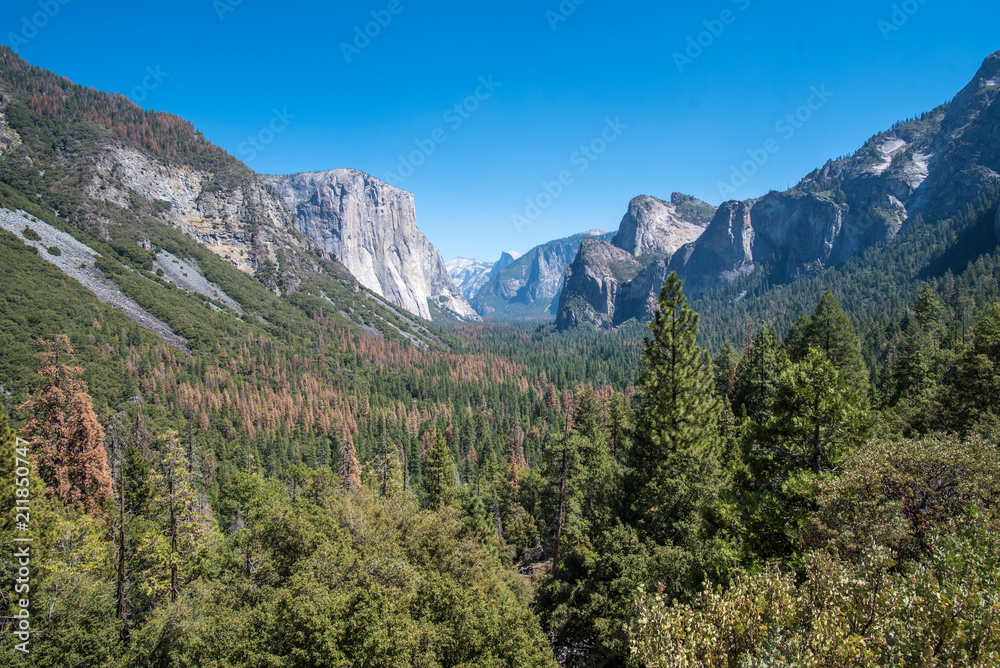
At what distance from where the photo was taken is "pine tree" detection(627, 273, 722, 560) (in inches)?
669

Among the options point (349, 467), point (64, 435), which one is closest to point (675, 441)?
point (64, 435)

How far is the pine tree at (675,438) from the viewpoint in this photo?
55.7 feet

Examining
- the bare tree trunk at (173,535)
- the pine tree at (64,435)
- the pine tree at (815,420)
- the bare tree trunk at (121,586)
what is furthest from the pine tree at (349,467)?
the pine tree at (815,420)

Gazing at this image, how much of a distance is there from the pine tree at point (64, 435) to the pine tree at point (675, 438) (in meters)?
33.9

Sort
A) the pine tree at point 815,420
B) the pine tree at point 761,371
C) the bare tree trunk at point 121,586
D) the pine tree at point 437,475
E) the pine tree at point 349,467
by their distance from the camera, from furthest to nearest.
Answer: the pine tree at point 349,467
the pine tree at point 437,475
the pine tree at point 761,371
the bare tree trunk at point 121,586
the pine tree at point 815,420

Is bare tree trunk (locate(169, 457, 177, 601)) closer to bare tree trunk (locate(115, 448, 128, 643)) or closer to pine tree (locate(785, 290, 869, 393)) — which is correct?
bare tree trunk (locate(115, 448, 128, 643))

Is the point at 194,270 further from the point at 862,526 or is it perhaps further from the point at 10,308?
the point at 862,526

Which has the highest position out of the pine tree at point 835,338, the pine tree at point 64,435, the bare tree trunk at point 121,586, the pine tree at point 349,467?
the pine tree at point 835,338

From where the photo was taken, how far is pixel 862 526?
410 inches

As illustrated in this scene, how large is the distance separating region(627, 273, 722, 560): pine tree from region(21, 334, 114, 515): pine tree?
3390 cm

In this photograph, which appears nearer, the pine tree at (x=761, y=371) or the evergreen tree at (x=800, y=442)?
the evergreen tree at (x=800, y=442)

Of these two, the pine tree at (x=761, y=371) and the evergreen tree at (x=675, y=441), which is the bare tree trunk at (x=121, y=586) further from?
the pine tree at (x=761, y=371)

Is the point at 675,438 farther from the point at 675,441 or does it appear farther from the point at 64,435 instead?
the point at 64,435

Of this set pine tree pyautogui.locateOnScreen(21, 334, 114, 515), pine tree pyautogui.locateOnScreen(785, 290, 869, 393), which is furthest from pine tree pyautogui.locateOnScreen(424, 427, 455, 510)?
pine tree pyautogui.locateOnScreen(785, 290, 869, 393)
